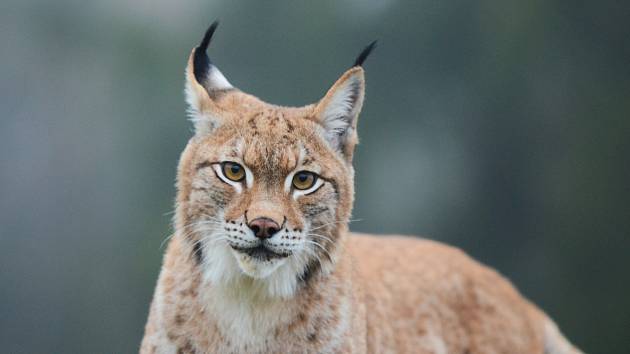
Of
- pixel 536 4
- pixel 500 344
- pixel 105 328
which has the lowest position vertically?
pixel 105 328

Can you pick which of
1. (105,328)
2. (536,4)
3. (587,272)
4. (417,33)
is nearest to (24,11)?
(105,328)

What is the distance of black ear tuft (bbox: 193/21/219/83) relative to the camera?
3.23 metres

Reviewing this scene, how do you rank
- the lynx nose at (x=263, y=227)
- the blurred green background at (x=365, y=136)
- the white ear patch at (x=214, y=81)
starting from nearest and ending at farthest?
the lynx nose at (x=263, y=227), the white ear patch at (x=214, y=81), the blurred green background at (x=365, y=136)

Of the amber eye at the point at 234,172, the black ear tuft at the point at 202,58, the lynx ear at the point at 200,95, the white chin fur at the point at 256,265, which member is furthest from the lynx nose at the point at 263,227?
the black ear tuft at the point at 202,58

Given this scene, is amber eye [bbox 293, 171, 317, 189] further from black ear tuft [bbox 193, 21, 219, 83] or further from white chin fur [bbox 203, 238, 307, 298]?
black ear tuft [bbox 193, 21, 219, 83]

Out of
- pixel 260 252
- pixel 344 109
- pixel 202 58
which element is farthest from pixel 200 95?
pixel 260 252

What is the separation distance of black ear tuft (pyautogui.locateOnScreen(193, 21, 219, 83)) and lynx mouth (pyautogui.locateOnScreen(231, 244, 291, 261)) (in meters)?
0.85

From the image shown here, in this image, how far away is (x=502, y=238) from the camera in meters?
6.84

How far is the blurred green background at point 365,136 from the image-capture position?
6.12m

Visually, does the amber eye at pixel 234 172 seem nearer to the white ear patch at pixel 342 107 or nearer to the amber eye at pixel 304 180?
the amber eye at pixel 304 180

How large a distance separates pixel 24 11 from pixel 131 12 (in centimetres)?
87

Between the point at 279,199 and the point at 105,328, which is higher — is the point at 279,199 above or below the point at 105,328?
above

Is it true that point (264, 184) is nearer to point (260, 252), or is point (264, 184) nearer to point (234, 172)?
point (234, 172)

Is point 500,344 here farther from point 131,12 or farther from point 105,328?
point 131,12
